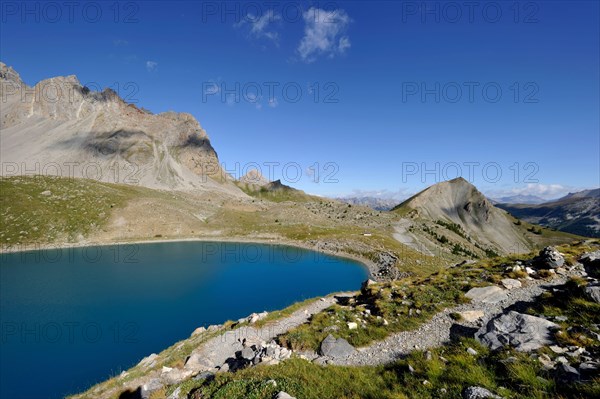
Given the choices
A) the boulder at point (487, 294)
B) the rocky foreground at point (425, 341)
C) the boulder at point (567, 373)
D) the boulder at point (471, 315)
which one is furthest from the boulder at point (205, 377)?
the boulder at point (487, 294)

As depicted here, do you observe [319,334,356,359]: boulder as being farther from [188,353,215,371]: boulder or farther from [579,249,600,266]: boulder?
[579,249,600,266]: boulder

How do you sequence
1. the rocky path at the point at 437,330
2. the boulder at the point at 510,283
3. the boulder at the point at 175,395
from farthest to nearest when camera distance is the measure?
the boulder at the point at 510,283 → the rocky path at the point at 437,330 → the boulder at the point at 175,395

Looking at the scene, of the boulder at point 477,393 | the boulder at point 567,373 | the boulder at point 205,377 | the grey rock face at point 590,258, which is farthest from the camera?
the grey rock face at point 590,258

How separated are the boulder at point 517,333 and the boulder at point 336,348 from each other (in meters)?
7.56

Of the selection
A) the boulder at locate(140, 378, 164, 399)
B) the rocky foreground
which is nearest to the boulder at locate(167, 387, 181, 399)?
the rocky foreground

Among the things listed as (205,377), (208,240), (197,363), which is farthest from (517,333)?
(208,240)

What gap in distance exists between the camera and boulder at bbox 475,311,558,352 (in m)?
12.6

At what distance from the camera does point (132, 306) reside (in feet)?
137

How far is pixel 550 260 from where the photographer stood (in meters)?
23.7

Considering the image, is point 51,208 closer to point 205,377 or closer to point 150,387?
point 150,387

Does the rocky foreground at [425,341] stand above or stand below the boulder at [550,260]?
below

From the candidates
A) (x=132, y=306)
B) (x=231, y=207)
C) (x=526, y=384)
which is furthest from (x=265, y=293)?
(x=231, y=207)

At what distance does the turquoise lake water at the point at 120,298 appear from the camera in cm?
2688

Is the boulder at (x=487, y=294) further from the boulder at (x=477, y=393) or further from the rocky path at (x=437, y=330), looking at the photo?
the boulder at (x=477, y=393)
